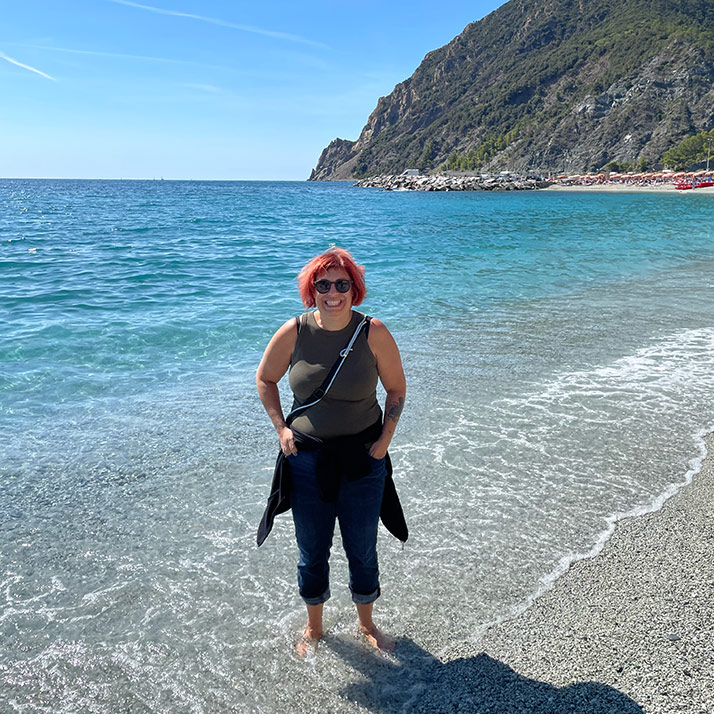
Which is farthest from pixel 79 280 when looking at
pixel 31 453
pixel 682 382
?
pixel 682 382

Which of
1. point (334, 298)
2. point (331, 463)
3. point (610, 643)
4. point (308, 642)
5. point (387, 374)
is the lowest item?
point (308, 642)

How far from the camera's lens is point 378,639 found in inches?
138

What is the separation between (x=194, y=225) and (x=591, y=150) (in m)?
133

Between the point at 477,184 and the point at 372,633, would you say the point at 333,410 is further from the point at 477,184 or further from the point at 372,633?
the point at 477,184

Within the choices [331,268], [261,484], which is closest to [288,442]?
[331,268]

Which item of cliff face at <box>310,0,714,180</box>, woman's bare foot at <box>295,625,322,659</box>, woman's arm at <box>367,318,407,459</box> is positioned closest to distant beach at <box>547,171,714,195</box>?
cliff face at <box>310,0,714,180</box>

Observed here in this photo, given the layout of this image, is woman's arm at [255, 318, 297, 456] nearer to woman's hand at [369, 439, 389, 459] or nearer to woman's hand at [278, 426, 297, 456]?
woman's hand at [278, 426, 297, 456]

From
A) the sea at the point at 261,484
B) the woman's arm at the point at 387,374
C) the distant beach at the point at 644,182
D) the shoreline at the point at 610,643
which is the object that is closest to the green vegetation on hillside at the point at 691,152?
the distant beach at the point at 644,182

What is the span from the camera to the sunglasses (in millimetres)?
2988

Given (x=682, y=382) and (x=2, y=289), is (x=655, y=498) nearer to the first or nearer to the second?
(x=682, y=382)

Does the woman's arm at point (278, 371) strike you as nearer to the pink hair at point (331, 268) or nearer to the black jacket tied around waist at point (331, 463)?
the black jacket tied around waist at point (331, 463)

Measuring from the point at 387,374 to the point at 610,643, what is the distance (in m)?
1.95

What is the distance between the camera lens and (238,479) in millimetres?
5539

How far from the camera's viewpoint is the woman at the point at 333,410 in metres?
3.04
